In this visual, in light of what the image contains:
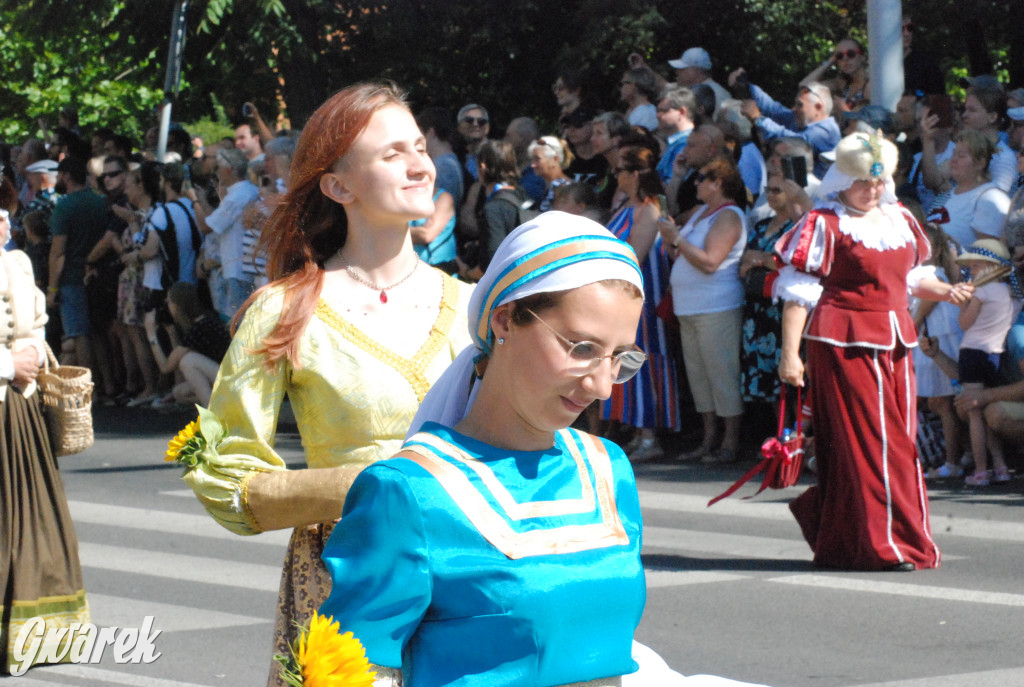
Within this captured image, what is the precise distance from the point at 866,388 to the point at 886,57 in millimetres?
4918

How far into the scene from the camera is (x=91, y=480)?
35.3ft

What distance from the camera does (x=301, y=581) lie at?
326 centimetres

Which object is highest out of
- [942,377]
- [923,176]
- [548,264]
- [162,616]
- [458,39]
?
[458,39]

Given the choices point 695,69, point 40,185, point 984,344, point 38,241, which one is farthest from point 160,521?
point 40,185

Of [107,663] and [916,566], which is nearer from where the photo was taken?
[107,663]

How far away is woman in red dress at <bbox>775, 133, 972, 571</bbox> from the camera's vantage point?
7113mm

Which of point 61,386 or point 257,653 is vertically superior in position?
point 61,386

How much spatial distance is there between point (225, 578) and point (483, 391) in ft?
17.5

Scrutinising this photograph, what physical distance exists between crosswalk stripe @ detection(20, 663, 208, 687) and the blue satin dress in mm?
3636

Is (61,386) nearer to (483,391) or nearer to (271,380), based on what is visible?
(271,380)

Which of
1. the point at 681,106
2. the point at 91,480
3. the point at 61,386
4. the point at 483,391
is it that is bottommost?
the point at 91,480

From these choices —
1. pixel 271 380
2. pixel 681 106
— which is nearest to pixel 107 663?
pixel 271 380

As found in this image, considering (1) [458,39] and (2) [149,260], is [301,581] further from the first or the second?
(1) [458,39]

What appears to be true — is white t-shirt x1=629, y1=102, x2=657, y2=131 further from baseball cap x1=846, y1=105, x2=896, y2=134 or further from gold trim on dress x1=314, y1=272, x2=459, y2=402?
gold trim on dress x1=314, y1=272, x2=459, y2=402
